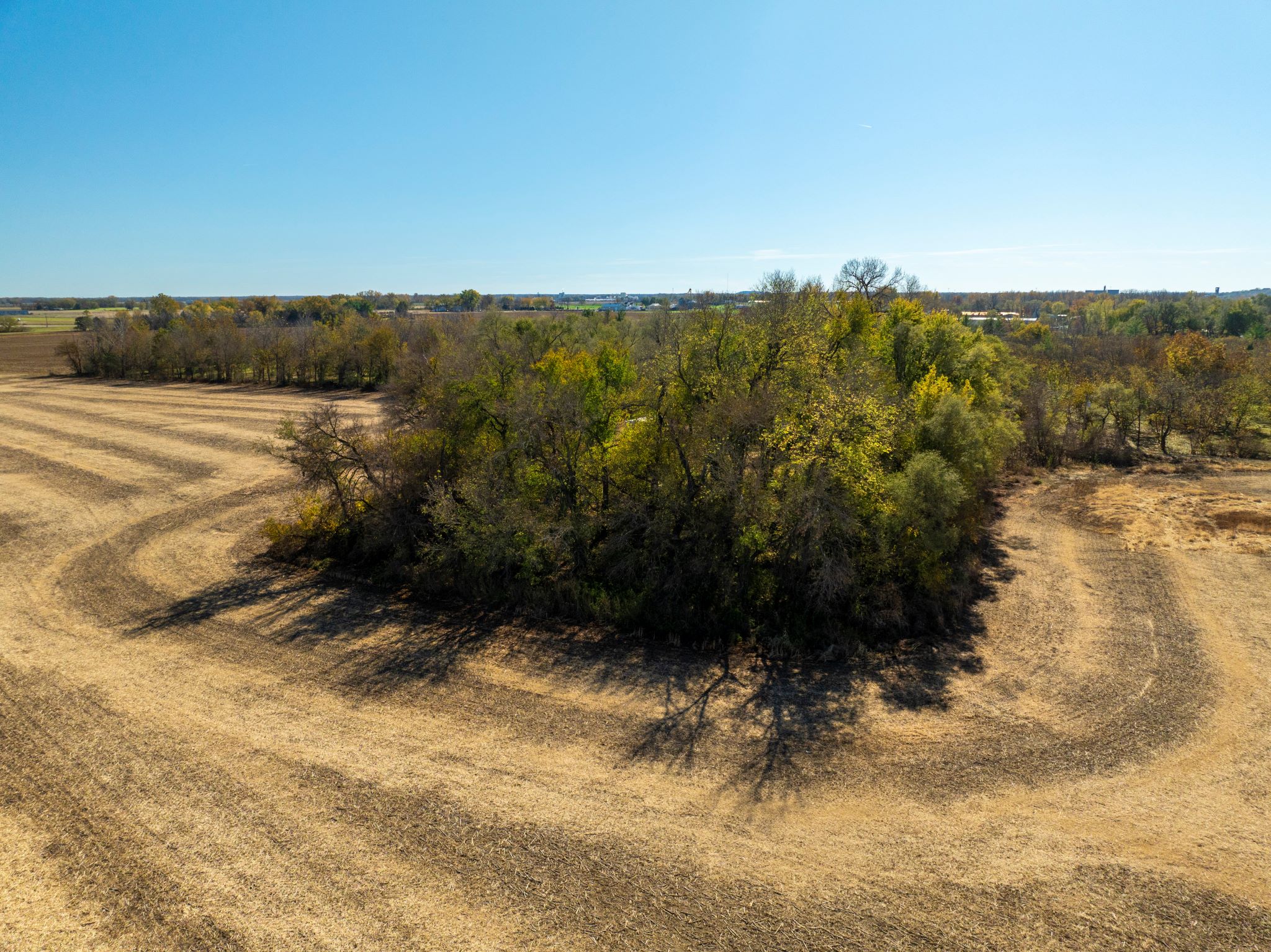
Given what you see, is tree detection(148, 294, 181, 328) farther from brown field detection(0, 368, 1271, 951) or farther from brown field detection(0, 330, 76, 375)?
brown field detection(0, 368, 1271, 951)

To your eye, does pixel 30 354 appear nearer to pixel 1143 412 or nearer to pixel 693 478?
pixel 693 478

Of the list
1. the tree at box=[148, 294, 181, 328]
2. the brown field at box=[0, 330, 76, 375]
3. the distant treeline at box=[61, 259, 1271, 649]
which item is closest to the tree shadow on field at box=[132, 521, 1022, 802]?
the distant treeline at box=[61, 259, 1271, 649]

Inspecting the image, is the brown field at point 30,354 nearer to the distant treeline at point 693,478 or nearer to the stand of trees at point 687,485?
the distant treeline at point 693,478

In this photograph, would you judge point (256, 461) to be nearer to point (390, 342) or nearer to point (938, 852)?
point (390, 342)

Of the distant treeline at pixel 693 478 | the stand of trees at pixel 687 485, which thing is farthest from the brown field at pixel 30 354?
the stand of trees at pixel 687 485

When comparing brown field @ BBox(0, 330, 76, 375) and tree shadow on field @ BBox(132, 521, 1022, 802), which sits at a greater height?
brown field @ BBox(0, 330, 76, 375)

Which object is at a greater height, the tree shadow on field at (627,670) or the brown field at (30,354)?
the brown field at (30,354)
